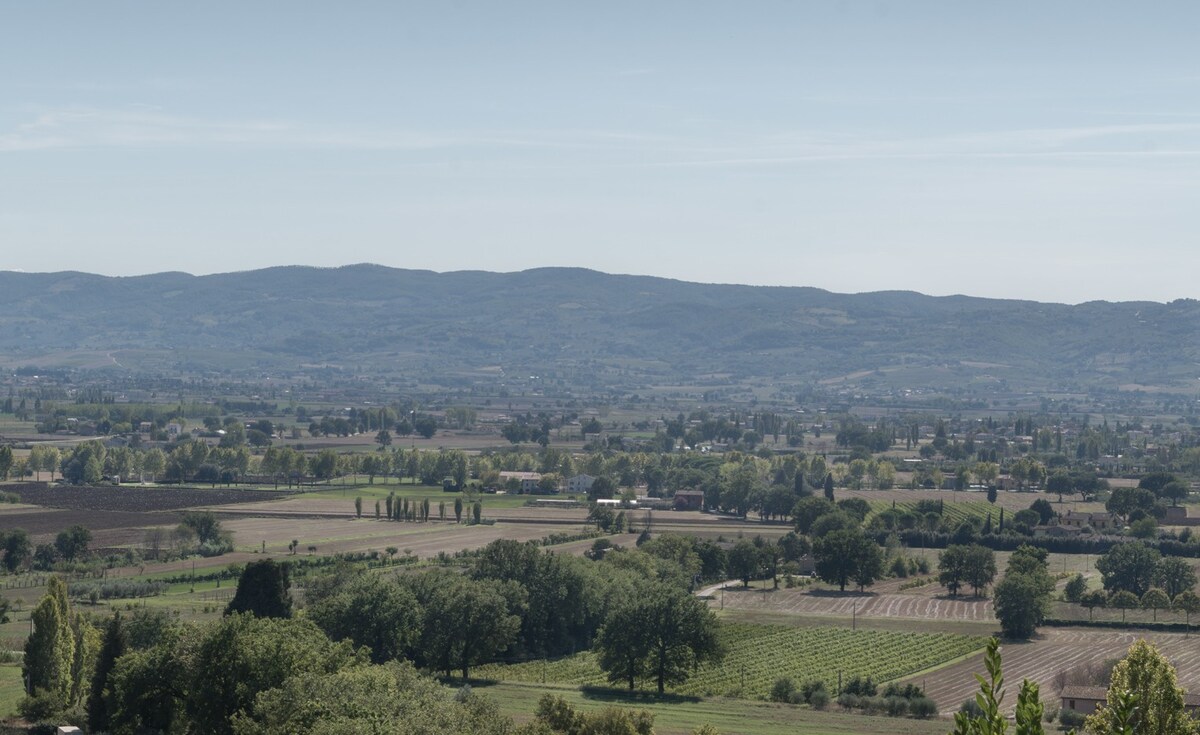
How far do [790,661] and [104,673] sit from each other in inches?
975

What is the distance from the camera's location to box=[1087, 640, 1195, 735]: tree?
2506 centimetres

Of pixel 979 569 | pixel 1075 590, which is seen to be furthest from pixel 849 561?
pixel 1075 590

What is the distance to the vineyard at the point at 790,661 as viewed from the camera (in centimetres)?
5047

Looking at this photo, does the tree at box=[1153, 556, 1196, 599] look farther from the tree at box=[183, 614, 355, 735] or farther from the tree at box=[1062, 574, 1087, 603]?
the tree at box=[183, 614, 355, 735]

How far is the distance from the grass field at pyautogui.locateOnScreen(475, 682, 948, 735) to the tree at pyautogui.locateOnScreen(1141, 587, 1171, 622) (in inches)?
1040

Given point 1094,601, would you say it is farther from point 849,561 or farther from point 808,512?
point 808,512

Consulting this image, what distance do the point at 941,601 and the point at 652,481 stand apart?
55.0 meters

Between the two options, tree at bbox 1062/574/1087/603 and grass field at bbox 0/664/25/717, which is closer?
grass field at bbox 0/664/25/717

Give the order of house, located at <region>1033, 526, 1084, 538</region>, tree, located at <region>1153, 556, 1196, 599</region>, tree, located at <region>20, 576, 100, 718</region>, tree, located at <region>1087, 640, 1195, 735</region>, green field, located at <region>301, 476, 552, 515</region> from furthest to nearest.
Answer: green field, located at <region>301, 476, 552, 515</region>, house, located at <region>1033, 526, 1084, 538</region>, tree, located at <region>1153, 556, 1196, 599</region>, tree, located at <region>20, 576, 100, 718</region>, tree, located at <region>1087, 640, 1195, 735</region>

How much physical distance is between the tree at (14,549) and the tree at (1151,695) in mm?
54064

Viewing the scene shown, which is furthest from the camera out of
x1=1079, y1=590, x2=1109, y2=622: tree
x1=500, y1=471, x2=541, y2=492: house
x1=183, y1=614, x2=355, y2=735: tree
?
x1=500, y1=471, x2=541, y2=492: house

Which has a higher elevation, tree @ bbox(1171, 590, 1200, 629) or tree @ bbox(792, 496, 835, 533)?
tree @ bbox(792, 496, 835, 533)

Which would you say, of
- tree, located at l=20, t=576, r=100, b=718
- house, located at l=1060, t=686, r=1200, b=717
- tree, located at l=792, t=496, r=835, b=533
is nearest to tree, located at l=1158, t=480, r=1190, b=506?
tree, located at l=792, t=496, r=835, b=533

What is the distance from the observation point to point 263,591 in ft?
159
